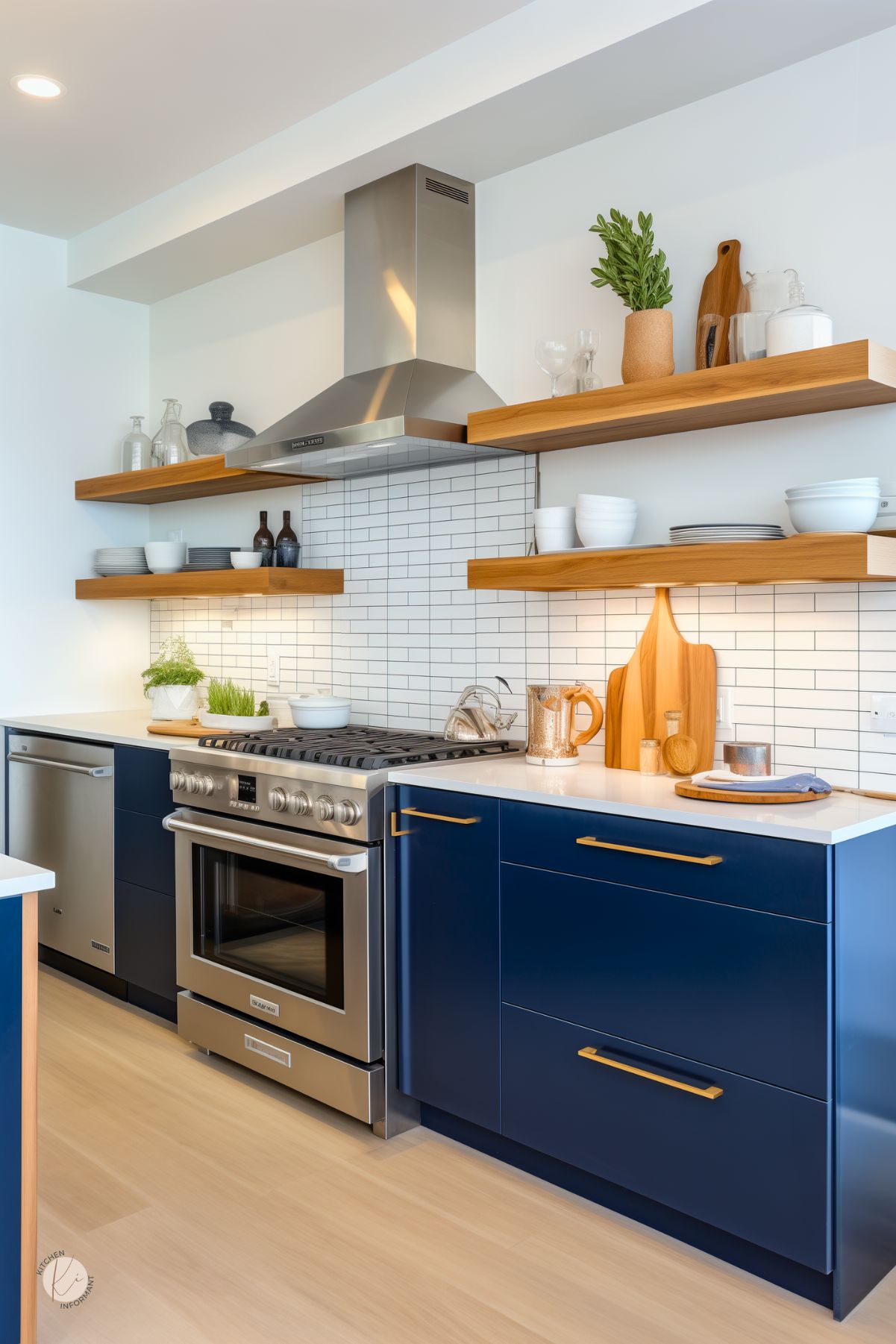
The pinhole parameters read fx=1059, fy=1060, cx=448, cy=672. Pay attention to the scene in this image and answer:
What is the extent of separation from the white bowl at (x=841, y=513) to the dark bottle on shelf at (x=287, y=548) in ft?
7.10

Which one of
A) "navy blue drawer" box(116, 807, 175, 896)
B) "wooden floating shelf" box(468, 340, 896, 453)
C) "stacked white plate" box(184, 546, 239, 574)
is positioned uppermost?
"wooden floating shelf" box(468, 340, 896, 453)

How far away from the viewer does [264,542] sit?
13.4 ft

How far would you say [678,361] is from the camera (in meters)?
2.90

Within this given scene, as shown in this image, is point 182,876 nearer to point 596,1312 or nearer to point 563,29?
point 596,1312

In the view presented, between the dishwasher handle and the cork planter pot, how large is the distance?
2347 millimetres

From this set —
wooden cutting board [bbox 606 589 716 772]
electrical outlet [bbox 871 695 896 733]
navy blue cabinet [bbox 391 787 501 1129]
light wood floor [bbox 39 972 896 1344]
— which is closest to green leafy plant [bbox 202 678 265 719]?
navy blue cabinet [bbox 391 787 501 1129]

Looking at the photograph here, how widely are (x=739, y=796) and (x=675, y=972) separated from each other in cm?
40

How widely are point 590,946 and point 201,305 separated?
3.45 meters

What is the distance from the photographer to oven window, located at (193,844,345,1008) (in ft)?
9.53

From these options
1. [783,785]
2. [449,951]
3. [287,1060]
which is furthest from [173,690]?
[783,785]

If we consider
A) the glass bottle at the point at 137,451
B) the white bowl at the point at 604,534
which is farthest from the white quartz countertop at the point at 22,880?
the glass bottle at the point at 137,451

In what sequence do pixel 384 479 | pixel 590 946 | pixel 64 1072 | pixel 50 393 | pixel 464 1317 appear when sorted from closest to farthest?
pixel 464 1317 → pixel 590 946 → pixel 64 1072 → pixel 384 479 → pixel 50 393

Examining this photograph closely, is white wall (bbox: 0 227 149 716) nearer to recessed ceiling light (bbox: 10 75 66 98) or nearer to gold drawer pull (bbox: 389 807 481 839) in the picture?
recessed ceiling light (bbox: 10 75 66 98)

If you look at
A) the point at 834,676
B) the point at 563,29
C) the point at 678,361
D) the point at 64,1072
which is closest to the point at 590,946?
the point at 834,676
